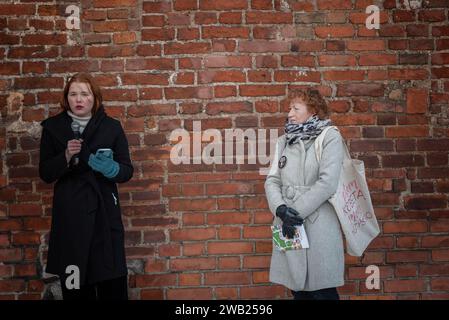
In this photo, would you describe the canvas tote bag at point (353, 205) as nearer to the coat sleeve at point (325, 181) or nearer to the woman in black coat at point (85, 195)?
the coat sleeve at point (325, 181)

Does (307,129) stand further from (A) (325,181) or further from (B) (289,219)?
(B) (289,219)

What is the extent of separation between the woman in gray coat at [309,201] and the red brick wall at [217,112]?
26.1 inches

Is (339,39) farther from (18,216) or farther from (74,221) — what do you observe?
(18,216)

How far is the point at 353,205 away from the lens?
10.7 ft

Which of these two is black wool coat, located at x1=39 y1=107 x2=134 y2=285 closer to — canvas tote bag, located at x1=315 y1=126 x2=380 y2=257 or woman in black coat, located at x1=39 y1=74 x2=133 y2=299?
woman in black coat, located at x1=39 y1=74 x2=133 y2=299

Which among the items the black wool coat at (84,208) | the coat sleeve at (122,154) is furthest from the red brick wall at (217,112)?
the black wool coat at (84,208)

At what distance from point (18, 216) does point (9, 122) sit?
2.19 feet

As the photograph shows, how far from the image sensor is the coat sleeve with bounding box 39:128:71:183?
10.5 ft

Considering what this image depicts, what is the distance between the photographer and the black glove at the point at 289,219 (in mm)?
3074

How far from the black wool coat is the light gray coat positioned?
3.11 feet

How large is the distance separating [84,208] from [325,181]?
4.53 ft

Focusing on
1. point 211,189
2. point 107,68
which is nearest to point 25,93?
point 107,68

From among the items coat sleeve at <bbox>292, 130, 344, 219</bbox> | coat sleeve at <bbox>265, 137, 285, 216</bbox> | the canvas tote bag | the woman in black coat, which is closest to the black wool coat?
the woman in black coat

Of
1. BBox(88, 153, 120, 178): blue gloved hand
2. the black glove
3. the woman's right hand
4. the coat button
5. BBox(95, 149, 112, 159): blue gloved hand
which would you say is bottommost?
the black glove
